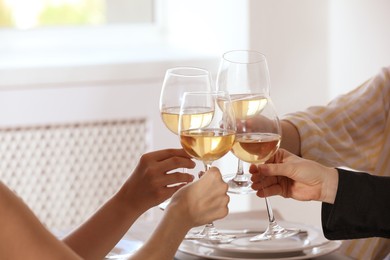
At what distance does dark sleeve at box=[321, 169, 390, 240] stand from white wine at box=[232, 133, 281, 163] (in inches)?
8.5

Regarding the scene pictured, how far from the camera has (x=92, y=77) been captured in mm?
3076

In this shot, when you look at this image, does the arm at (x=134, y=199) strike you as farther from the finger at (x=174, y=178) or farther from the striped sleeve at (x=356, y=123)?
the striped sleeve at (x=356, y=123)

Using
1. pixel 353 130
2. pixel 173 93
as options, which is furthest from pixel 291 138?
pixel 173 93

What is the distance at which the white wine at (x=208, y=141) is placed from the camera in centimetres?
137

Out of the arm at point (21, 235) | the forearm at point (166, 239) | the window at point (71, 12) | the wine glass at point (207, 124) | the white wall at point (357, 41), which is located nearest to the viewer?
the arm at point (21, 235)

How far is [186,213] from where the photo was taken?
1271 millimetres

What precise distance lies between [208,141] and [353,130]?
2.82ft

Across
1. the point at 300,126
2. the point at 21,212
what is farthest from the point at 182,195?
the point at 300,126

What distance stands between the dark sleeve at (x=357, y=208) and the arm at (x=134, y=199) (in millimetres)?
284

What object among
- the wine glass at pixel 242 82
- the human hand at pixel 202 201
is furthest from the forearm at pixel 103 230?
the human hand at pixel 202 201

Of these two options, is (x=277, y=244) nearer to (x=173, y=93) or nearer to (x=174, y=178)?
(x=174, y=178)

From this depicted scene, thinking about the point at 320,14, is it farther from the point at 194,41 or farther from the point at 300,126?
the point at 300,126

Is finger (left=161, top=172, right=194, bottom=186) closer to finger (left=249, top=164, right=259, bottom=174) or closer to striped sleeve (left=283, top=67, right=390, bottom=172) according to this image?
finger (left=249, top=164, right=259, bottom=174)

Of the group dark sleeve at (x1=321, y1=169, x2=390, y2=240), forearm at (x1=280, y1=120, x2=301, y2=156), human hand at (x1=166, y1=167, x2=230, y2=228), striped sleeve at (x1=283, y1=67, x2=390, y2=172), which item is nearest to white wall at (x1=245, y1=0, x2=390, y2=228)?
striped sleeve at (x1=283, y1=67, x2=390, y2=172)
